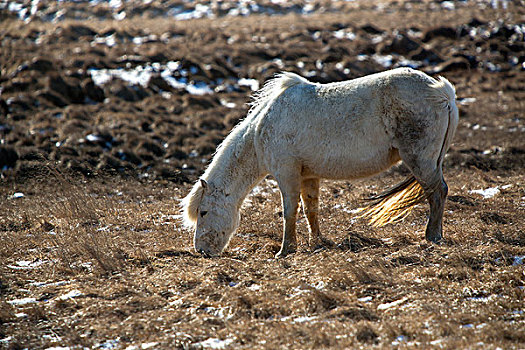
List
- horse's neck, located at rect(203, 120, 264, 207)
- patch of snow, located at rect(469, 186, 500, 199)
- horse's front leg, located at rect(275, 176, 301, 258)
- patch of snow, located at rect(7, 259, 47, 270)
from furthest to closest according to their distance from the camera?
patch of snow, located at rect(469, 186, 500, 199) → horse's neck, located at rect(203, 120, 264, 207) → horse's front leg, located at rect(275, 176, 301, 258) → patch of snow, located at rect(7, 259, 47, 270)

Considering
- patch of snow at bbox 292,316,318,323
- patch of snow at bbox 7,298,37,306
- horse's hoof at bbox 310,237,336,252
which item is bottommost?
horse's hoof at bbox 310,237,336,252

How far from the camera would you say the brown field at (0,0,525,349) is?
421cm

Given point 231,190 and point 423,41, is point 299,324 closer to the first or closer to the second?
point 231,190

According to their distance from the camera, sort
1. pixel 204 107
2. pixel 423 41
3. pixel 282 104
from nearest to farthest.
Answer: pixel 282 104 → pixel 204 107 → pixel 423 41

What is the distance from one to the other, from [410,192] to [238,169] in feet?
7.70

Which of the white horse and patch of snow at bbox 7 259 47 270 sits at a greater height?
the white horse

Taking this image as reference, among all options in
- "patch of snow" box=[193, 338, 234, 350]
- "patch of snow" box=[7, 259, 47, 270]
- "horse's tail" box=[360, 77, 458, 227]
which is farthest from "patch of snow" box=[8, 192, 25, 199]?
"patch of snow" box=[193, 338, 234, 350]

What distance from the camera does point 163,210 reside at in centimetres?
918

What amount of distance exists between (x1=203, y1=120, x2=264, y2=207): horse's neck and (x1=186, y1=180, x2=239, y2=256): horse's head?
0.11 m

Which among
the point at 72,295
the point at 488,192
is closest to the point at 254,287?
the point at 72,295

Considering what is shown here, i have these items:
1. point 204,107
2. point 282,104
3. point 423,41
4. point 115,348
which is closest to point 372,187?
point 282,104

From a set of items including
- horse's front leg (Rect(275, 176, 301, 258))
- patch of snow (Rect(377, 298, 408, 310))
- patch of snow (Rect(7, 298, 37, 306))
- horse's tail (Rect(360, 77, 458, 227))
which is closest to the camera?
patch of snow (Rect(377, 298, 408, 310))

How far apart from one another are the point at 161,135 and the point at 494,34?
19890 millimetres

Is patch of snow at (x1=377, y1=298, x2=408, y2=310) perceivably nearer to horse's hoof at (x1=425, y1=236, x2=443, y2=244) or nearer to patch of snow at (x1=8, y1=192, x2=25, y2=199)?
horse's hoof at (x1=425, y1=236, x2=443, y2=244)
